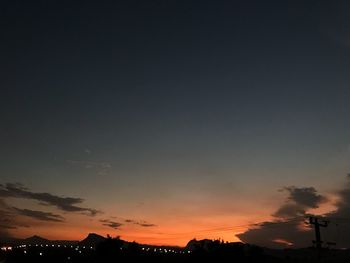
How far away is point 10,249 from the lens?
62.5m

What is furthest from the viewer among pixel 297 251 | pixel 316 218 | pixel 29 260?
pixel 297 251

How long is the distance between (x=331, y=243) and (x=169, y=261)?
26.7 m

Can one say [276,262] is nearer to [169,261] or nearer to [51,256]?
[169,261]

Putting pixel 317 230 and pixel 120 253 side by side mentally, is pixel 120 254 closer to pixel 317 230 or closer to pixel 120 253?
pixel 120 253

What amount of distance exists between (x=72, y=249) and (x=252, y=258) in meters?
30.7

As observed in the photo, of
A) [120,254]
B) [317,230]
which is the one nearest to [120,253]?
[120,254]

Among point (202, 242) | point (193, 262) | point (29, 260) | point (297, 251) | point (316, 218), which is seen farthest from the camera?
point (297, 251)

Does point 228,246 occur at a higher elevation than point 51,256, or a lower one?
higher

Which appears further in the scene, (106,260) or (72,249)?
(72,249)

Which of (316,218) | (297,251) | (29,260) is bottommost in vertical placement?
(29,260)

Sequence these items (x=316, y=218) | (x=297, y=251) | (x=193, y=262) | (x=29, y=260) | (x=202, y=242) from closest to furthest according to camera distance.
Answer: (x=316, y=218), (x=29, y=260), (x=193, y=262), (x=202, y=242), (x=297, y=251)

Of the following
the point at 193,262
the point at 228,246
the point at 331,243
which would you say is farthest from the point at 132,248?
the point at 331,243

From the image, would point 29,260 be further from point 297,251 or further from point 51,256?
point 297,251

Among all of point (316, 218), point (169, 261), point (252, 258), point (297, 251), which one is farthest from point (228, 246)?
point (297, 251)
